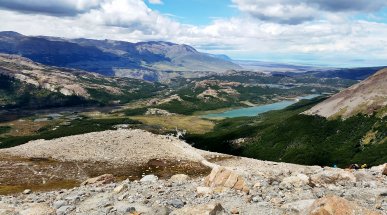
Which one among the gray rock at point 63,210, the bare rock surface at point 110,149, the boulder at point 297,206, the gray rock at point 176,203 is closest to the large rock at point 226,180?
the boulder at point 297,206

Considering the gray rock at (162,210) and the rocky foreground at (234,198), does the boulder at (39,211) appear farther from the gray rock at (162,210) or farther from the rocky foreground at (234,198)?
the gray rock at (162,210)

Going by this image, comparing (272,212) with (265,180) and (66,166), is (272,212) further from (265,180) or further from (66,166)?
(66,166)

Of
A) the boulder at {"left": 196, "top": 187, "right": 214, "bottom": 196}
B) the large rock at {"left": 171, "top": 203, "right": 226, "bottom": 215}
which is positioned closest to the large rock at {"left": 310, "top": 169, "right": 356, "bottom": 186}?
the boulder at {"left": 196, "top": 187, "right": 214, "bottom": 196}

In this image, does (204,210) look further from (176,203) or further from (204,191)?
(204,191)

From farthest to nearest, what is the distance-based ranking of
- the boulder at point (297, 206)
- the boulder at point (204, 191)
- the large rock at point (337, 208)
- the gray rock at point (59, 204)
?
the gray rock at point (59, 204) < the boulder at point (204, 191) < the boulder at point (297, 206) < the large rock at point (337, 208)

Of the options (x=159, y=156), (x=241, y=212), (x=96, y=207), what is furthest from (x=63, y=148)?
(x=241, y=212)

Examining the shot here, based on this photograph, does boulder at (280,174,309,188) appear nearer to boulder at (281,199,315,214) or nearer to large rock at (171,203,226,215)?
boulder at (281,199,315,214)

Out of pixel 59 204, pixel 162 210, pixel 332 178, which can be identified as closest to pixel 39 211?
pixel 59 204
